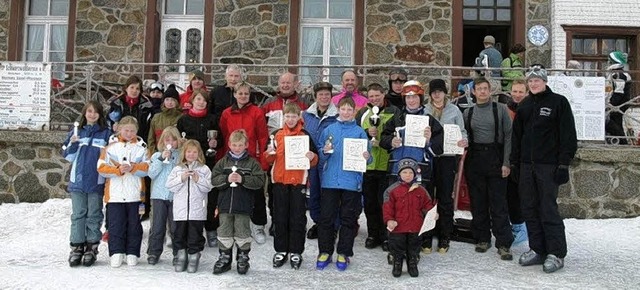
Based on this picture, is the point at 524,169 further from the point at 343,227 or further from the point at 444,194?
the point at 343,227

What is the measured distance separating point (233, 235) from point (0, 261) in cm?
253

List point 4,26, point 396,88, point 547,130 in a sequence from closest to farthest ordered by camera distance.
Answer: point 547,130, point 396,88, point 4,26

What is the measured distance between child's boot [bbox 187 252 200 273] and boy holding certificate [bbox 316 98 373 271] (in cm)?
114

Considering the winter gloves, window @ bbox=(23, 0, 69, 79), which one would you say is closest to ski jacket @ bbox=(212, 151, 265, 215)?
the winter gloves

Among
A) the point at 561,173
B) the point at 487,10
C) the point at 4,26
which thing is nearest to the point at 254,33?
the point at 487,10

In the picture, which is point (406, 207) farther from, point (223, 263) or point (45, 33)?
point (45, 33)

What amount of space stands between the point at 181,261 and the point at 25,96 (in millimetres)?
4547

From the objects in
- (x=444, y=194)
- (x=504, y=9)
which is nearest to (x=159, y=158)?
(x=444, y=194)

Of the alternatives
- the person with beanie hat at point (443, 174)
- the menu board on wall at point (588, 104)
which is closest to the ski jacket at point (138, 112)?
the person with beanie hat at point (443, 174)

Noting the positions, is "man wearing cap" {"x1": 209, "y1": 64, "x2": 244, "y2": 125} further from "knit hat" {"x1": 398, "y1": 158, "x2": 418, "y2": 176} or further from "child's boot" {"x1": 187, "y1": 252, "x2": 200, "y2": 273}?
"knit hat" {"x1": 398, "y1": 158, "x2": 418, "y2": 176}

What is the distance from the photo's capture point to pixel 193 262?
511 cm

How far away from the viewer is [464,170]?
5930 millimetres

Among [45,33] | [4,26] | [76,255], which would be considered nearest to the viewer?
[76,255]

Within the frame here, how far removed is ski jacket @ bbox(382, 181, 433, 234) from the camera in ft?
16.4
